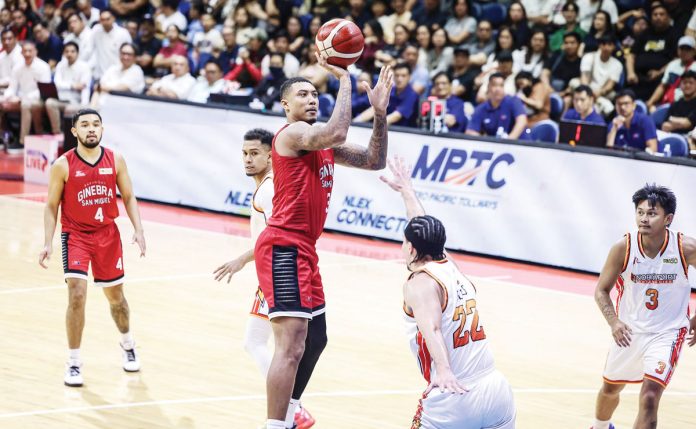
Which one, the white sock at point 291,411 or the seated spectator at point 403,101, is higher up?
the seated spectator at point 403,101

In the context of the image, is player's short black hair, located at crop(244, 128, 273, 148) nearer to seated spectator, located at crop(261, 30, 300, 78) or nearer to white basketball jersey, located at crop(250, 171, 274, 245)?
white basketball jersey, located at crop(250, 171, 274, 245)

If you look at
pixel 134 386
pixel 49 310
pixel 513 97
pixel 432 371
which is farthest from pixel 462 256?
pixel 432 371

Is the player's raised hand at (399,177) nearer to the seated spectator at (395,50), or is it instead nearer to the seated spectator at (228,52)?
the seated spectator at (395,50)

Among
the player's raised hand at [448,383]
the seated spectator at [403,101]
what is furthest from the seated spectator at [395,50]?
the player's raised hand at [448,383]

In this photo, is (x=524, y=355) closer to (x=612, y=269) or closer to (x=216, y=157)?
(x=612, y=269)

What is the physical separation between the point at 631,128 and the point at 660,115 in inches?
56.2

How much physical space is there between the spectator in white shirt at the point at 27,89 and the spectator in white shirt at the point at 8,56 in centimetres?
33

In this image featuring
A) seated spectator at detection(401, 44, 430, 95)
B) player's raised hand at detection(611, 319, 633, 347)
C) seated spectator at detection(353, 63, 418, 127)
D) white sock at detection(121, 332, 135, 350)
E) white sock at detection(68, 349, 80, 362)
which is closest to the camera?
player's raised hand at detection(611, 319, 633, 347)

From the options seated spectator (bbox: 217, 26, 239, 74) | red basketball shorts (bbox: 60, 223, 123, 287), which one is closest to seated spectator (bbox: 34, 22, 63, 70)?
seated spectator (bbox: 217, 26, 239, 74)

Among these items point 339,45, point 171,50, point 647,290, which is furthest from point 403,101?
point 339,45

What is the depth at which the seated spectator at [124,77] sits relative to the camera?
18.6 m

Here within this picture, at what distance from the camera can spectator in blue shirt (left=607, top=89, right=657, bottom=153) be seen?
13.8 meters

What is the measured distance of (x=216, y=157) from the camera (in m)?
15.8

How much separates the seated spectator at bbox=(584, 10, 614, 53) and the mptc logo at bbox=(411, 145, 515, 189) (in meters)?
3.65
